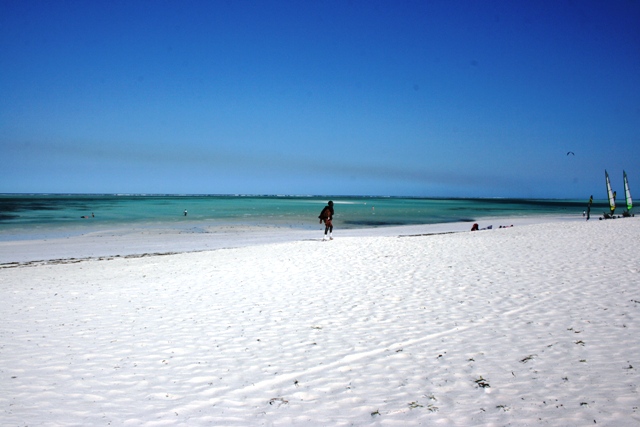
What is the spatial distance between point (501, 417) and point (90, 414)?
176 inches

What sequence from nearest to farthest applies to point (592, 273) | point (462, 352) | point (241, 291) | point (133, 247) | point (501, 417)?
point (501, 417) < point (462, 352) < point (241, 291) < point (592, 273) < point (133, 247)

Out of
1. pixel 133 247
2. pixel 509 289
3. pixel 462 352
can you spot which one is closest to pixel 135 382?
pixel 462 352

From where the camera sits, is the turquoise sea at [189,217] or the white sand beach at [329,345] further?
the turquoise sea at [189,217]

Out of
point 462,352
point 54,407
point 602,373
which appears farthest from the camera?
point 462,352

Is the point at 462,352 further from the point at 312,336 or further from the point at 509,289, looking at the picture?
the point at 509,289

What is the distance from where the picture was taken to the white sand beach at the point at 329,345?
4.20 meters

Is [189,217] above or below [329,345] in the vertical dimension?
above

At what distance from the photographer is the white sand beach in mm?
4203

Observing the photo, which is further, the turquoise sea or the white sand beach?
the turquoise sea

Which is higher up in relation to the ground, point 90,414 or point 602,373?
point 602,373

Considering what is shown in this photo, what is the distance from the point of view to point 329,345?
603 centimetres

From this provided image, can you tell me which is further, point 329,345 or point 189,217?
point 189,217

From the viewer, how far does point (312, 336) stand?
645cm

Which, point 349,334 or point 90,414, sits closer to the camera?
point 90,414
